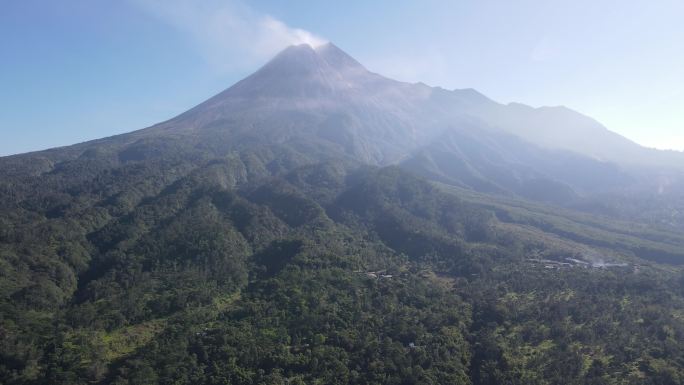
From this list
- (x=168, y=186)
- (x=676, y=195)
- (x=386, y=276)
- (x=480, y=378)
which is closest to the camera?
(x=480, y=378)

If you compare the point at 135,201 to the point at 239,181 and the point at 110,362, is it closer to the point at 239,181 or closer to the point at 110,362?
the point at 239,181

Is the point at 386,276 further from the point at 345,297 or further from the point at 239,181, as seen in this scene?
the point at 239,181

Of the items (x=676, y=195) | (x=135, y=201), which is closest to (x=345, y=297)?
(x=135, y=201)

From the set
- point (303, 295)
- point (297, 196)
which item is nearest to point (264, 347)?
point (303, 295)

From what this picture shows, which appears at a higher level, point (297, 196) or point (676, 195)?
point (297, 196)

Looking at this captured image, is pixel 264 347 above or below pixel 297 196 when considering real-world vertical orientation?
below

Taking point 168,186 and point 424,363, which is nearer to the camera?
point 424,363

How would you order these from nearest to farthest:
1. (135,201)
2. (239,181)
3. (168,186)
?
(135,201) → (168,186) → (239,181)

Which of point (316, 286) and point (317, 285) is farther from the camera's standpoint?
point (317, 285)

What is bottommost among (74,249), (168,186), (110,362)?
(110,362)
